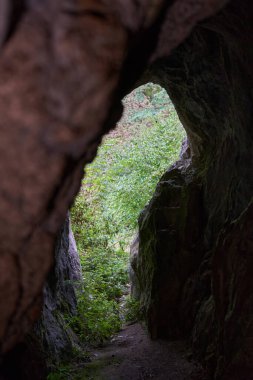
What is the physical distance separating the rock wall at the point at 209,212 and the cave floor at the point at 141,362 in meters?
0.26

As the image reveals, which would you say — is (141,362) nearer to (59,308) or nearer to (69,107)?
(59,308)

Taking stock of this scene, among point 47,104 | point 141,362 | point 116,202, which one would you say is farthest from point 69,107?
point 116,202

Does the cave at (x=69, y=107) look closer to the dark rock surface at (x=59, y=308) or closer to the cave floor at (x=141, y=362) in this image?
the cave floor at (x=141, y=362)

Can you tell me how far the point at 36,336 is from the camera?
5.87m

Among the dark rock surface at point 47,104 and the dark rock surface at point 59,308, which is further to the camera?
the dark rock surface at point 59,308

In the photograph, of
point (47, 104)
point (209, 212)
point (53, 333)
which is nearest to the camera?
point (47, 104)

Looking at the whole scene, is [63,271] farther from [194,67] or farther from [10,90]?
[10,90]

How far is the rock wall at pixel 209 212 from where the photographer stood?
16.1 ft

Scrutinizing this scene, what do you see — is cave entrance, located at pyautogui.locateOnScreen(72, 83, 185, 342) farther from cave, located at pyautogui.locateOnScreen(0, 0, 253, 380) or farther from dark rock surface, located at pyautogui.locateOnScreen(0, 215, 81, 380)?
cave, located at pyautogui.locateOnScreen(0, 0, 253, 380)

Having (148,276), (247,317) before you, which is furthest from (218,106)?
(148,276)

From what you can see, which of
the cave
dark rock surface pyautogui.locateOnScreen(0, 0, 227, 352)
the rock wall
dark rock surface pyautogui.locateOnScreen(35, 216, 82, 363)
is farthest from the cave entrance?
dark rock surface pyautogui.locateOnScreen(0, 0, 227, 352)

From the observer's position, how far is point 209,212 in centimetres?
702

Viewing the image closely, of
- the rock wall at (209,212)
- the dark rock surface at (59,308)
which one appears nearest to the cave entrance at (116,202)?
the dark rock surface at (59,308)

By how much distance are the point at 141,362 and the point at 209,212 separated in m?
2.62
